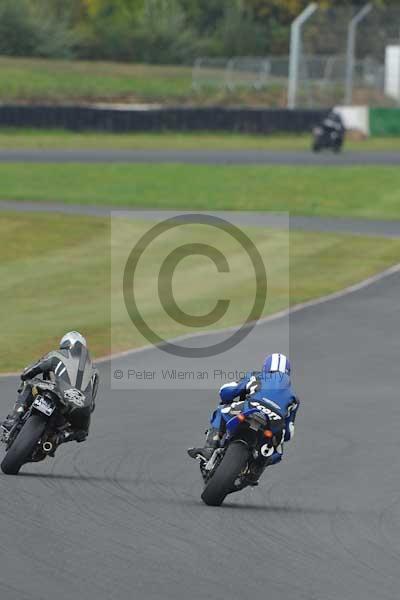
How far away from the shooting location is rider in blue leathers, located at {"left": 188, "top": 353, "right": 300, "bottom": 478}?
1170 cm

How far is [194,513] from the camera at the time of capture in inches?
454

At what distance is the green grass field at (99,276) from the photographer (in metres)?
21.9

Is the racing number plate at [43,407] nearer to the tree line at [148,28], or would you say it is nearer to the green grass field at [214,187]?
the green grass field at [214,187]

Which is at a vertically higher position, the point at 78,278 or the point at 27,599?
the point at 27,599

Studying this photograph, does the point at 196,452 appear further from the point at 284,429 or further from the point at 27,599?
the point at 27,599

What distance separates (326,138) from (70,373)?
1603 inches

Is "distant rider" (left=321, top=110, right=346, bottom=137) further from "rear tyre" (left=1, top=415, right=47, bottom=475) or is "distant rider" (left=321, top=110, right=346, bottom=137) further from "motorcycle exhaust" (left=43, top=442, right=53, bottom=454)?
"rear tyre" (left=1, top=415, right=47, bottom=475)

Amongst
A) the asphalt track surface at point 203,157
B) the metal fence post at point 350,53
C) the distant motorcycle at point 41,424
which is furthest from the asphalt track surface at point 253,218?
the metal fence post at point 350,53

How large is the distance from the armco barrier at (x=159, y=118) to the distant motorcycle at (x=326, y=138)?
6.27m

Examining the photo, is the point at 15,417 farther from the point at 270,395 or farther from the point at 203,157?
the point at 203,157

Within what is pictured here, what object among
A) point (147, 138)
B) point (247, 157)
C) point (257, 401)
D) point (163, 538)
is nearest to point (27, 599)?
point (163, 538)

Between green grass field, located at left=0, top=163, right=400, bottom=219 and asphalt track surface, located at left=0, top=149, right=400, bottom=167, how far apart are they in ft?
4.52

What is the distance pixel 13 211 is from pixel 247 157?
609 inches

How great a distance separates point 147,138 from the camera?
56.2 m
